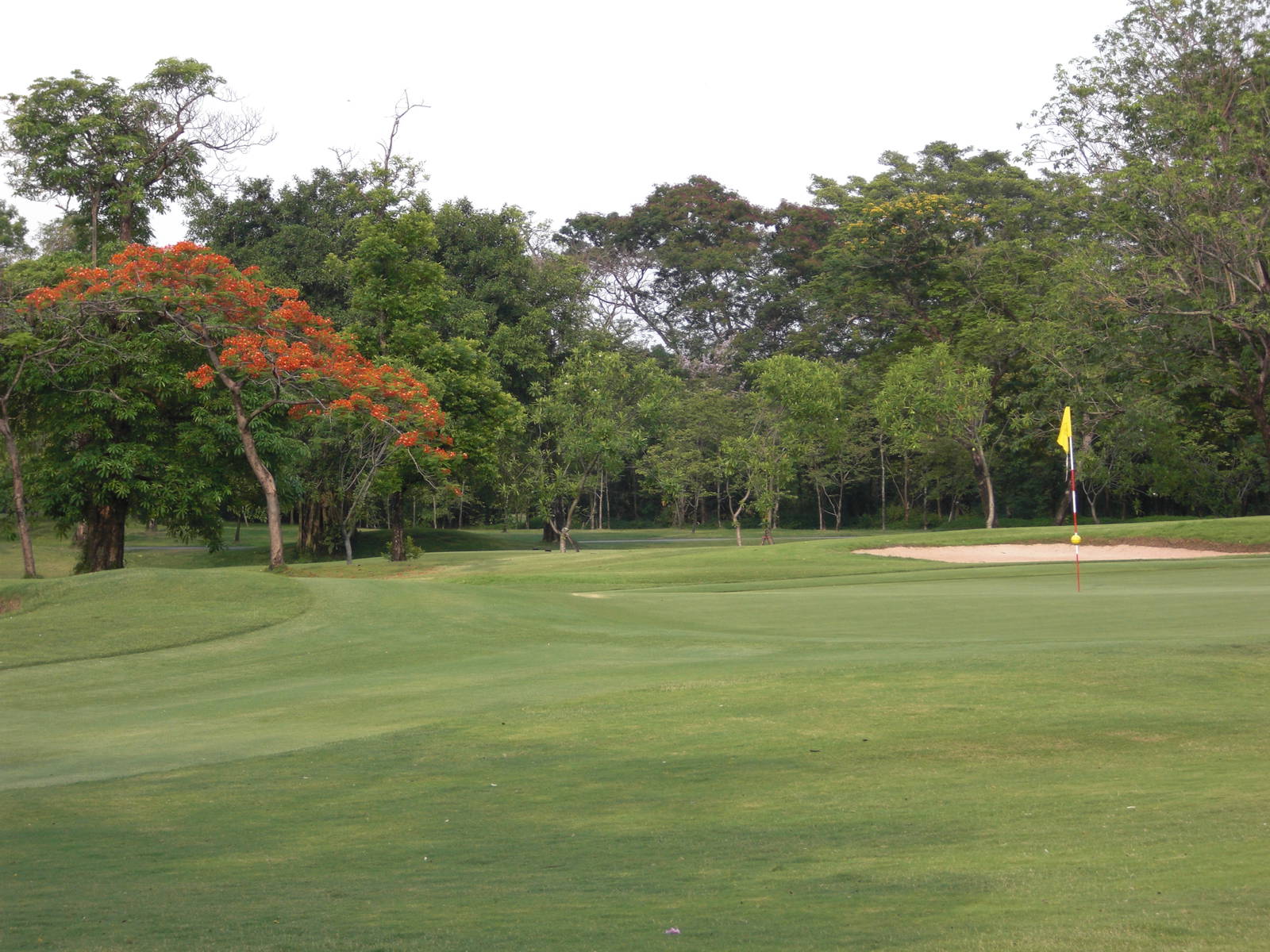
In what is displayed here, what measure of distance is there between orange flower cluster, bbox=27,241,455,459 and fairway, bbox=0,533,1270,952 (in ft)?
45.5

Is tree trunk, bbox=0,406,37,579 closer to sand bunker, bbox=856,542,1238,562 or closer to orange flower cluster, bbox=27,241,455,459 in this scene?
orange flower cluster, bbox=27,241,455,459

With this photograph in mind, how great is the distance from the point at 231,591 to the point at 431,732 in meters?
10.2

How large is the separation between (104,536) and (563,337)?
976 inches

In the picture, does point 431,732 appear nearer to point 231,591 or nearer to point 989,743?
point 989,743

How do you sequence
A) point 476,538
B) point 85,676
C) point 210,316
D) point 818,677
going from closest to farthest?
point 818,677 < point 85,676 < point 210,316 < point 476,538

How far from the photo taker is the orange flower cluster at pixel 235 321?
31.8 m

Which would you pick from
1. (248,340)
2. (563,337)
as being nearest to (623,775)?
(248,340)

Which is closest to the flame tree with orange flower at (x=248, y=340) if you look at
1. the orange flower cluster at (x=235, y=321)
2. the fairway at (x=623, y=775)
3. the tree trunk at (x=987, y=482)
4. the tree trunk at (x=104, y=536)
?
the orange flower cluster at (x=235, y=321)

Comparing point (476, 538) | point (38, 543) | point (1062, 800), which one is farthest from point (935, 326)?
point (1062, 800)

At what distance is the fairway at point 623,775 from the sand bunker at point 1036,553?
39.8ft

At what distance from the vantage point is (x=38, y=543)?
190 ft

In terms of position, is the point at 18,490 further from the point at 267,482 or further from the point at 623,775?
the point at 623,775

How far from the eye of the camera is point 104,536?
35188 millimetres

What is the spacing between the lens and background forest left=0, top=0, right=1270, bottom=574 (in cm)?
3359
